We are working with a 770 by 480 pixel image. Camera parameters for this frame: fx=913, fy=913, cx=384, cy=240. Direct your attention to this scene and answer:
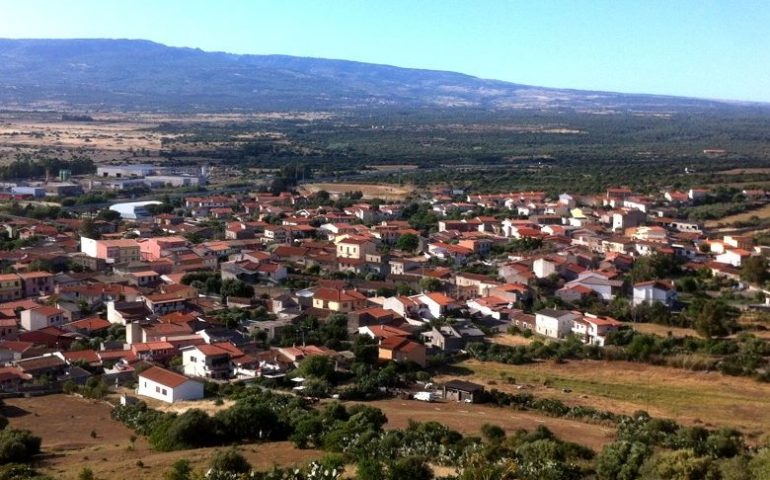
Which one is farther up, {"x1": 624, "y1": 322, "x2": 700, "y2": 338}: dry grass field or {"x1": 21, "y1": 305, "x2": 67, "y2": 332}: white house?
{"x1": 624, "y1": 322, "x2": 700, "y2": 338}: dry grass field

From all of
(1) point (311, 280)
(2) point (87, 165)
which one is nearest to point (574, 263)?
(1) point (311, 280)

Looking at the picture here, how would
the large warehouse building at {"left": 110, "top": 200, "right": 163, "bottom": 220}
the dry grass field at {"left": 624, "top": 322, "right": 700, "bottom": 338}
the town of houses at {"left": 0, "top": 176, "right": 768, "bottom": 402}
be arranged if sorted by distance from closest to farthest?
the town of houses at {"left": 0, "top": 176, "right": 768, "bottom": 402} → the dry grass field at {"left": 624, "top": 322, "right": 700, "bottom": 338} → the large warehouse building at {"left": 110, "top": 200, "right": 163, "bottom": 220}

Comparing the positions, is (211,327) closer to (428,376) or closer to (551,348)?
(428,376)

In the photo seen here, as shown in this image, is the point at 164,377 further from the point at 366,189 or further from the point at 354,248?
the point at 366,189

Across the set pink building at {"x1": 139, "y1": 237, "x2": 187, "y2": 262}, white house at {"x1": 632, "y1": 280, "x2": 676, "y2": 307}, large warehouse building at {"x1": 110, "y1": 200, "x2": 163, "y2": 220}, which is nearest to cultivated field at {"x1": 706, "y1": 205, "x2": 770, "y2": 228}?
white house at {"x1": 632, "y1": 280, "x2": 676, "y2": 307}

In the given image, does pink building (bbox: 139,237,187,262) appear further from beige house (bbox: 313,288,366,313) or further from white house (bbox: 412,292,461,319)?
white house (bbox: 412,292,461,319)

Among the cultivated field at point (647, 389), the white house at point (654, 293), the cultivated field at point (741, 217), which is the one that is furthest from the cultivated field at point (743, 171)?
the cultivated field at point (647, 389)

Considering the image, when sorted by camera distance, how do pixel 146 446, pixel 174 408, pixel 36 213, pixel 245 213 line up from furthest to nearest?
pixel 245 213, pixel 36 213, pixel 174 408, pixel 146 446
